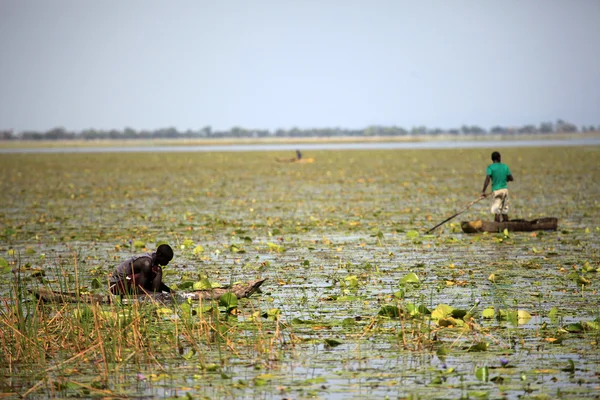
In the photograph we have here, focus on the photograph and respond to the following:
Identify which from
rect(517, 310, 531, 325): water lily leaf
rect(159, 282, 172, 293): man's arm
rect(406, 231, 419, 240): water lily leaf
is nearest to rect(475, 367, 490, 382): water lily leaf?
rect(517, 310, 531, 325): water lily leaf

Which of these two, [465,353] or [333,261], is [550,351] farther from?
[333,261]

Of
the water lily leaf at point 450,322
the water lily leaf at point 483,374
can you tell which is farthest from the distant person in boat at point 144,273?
the water lily leaf at point 483,374

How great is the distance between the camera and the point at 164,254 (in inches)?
518

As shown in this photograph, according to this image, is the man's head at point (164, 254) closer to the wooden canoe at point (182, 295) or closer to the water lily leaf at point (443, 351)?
the wooden canoe at point (182, 295)

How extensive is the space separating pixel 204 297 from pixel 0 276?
5302 mm

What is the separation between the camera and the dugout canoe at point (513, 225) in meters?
22.3

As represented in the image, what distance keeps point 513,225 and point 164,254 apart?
1196 cm

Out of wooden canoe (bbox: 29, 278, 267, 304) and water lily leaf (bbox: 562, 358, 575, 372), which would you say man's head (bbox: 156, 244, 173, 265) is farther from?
water lily leaf (bbox: 562, 358, 575, 372)

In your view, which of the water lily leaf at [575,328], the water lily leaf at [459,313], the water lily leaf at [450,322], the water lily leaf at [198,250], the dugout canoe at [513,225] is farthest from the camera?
the dugout canoe at [513,225]

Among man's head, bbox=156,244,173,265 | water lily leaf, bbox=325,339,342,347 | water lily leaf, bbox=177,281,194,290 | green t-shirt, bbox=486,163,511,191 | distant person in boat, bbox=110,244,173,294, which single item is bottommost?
water lily leaf, bbox=325,339,342,347

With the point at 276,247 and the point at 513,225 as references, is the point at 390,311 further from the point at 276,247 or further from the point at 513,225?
the point at 513,225

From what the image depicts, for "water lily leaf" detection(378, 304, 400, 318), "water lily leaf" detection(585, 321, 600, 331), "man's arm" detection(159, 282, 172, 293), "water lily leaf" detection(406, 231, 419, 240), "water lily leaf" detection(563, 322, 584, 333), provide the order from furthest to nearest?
1. "water lily leaf" detection(406, 231, 419, 240)
2. "man's arm" detection(159, 282, 172, 293)
3. "water lily leaf" detection(378, 304, 400, 318)
4. "water lily leaf" detection(563, 322, 584, 333)
5. "water lily leaf" detection(585, 321, 600, 331)

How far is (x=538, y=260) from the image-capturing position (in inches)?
699

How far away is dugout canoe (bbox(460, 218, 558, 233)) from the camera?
880 inches
